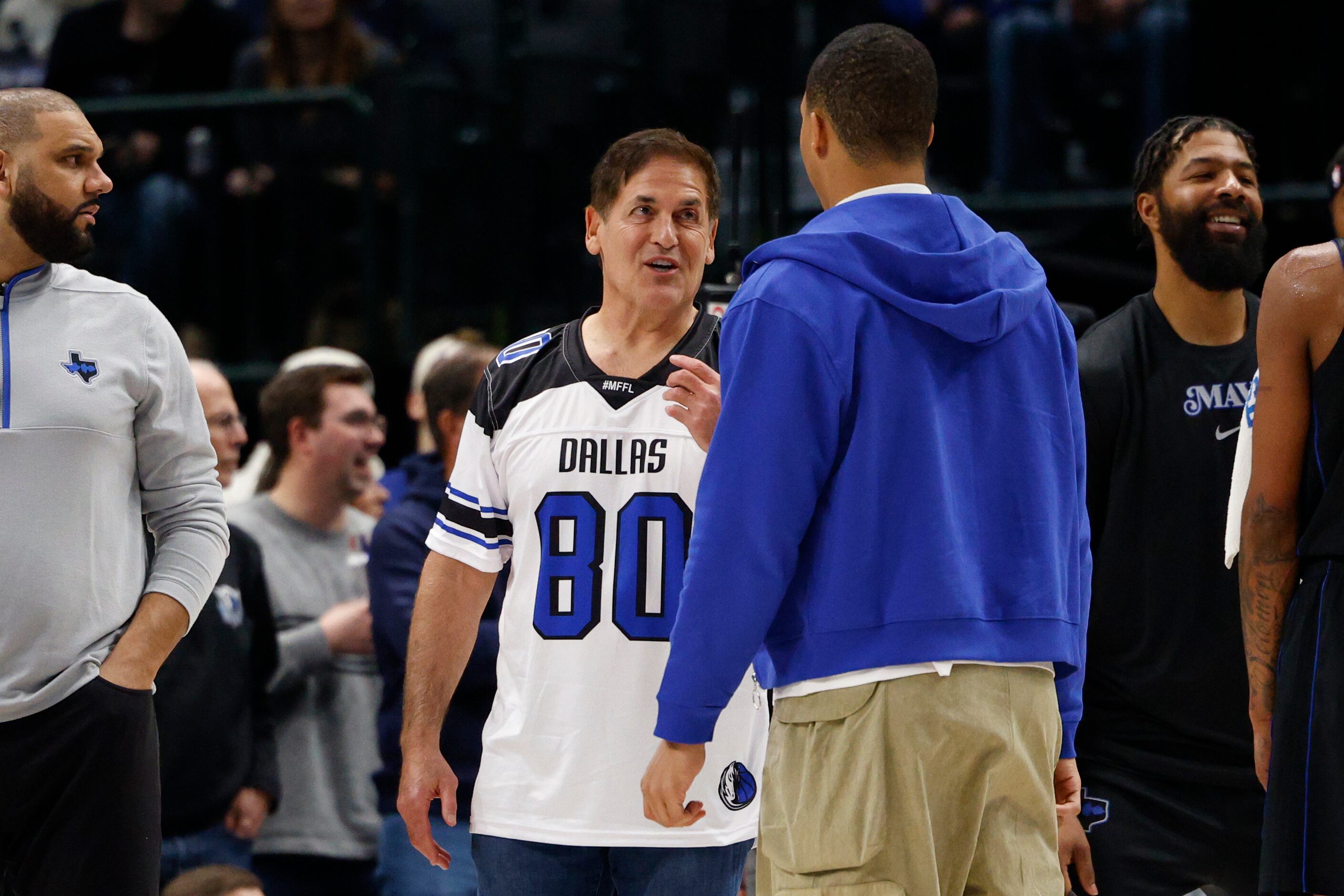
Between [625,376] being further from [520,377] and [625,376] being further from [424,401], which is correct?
[424,401]

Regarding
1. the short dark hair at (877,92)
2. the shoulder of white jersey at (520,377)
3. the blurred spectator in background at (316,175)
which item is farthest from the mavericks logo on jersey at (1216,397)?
the blurred spectator in background at (316,175)

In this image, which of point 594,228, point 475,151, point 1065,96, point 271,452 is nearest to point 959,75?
point 1065,96

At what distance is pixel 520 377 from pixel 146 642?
2.97 ft

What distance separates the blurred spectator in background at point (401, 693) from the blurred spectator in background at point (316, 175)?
330cm

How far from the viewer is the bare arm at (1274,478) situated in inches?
117

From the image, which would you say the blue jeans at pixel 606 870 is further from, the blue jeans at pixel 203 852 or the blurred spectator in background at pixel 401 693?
the blue jeans at pixel 203 852

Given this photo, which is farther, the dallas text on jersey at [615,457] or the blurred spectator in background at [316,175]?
the blurred spectator in background at [316,175]

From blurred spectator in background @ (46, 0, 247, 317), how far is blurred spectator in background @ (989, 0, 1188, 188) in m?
3.75

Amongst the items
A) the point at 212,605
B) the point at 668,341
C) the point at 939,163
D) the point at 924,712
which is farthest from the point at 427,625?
the point at 939,163

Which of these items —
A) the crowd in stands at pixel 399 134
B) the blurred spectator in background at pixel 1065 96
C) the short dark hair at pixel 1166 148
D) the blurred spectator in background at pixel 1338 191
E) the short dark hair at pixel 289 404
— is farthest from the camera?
the crowd in stands at pixel 399 134

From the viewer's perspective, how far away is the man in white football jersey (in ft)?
10.2

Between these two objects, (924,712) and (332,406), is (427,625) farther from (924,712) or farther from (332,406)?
(332,406)

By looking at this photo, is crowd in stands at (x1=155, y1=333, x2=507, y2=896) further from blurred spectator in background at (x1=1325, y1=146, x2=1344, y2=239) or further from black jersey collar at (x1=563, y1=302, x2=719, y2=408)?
blurred spectator in background at (x1=1325, y1=146, x2=1344, y2=239)

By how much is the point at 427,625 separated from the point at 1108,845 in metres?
1.68
